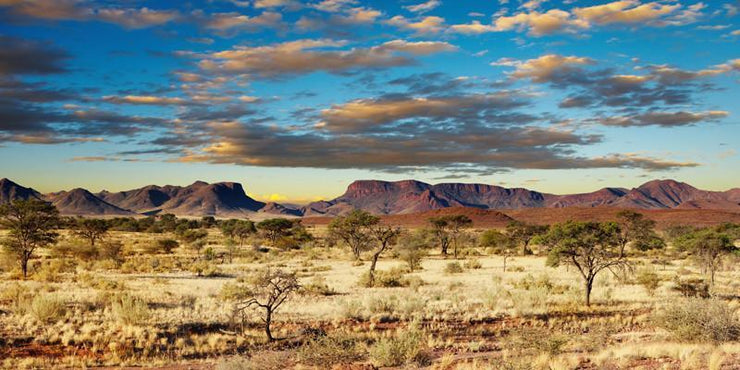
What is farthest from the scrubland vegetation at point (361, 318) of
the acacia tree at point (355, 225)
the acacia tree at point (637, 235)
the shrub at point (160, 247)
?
the acacia tree at point (637, 235)

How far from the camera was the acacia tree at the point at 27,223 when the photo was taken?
3319 centimetres

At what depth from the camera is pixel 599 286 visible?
29.2m

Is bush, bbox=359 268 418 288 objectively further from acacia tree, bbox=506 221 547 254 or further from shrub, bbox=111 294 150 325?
acacia tree, bbox=506 221 547 254

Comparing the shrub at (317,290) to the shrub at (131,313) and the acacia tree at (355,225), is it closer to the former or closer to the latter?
the shrub at (131,313)

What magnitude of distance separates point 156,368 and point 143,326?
4.61 metres

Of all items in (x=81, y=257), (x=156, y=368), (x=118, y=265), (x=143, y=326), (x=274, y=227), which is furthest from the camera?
(x=274, y=227)

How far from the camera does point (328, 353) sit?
14.0 meters

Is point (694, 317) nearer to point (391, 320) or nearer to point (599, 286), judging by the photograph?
point (391, 320)

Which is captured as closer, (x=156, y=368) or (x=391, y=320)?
(x=156, y=368)

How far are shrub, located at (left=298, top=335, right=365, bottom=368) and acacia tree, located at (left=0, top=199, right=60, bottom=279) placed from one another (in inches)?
1012

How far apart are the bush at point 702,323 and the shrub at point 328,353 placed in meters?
9.50

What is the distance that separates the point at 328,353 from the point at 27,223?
28.3 m

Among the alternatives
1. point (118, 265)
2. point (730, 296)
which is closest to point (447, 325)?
point (730, 296)

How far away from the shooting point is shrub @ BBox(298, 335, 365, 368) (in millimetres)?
13742
